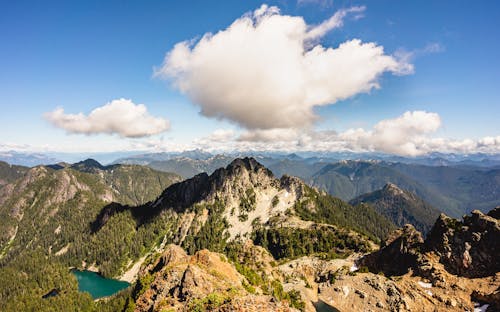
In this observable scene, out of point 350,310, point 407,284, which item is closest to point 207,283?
point 350,310

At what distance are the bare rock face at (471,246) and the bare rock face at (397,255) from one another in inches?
313

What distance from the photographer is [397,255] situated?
124625 mm

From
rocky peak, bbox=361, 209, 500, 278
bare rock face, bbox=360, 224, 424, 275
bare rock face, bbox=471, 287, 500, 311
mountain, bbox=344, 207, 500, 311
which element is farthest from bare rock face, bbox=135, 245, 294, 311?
bare rock face, bbox=360, 224, 424, 275

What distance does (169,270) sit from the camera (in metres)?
53.8

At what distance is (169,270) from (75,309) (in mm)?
198795

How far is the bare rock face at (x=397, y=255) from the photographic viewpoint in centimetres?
11562

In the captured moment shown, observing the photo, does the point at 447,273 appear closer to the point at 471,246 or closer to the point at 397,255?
the point at 471,246

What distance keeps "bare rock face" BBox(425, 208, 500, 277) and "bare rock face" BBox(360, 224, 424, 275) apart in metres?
7.94

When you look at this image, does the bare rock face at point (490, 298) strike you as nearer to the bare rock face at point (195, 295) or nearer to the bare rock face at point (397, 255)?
the bare rock face at point (397, 255)

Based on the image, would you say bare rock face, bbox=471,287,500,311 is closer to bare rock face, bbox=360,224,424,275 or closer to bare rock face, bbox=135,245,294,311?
bare rock face, bbox=360,224,424,275

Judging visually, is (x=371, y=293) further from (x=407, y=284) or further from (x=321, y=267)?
(x=321, y=267)

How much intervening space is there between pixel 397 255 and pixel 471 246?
3107 cm

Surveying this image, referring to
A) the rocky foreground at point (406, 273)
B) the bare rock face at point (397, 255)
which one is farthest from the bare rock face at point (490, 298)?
the bare rock face at point (397, 255)

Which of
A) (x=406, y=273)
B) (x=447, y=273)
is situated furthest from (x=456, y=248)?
(x=406, y=273)
